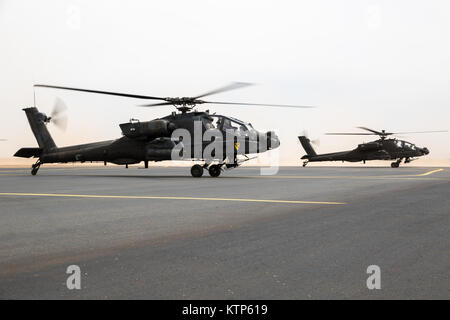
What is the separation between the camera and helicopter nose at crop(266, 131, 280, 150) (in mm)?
21766

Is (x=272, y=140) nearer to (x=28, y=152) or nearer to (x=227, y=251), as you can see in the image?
(x=28, y=152)

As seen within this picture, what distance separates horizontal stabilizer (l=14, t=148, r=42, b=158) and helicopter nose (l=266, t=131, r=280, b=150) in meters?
14.9

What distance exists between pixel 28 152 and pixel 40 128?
205 centimetres

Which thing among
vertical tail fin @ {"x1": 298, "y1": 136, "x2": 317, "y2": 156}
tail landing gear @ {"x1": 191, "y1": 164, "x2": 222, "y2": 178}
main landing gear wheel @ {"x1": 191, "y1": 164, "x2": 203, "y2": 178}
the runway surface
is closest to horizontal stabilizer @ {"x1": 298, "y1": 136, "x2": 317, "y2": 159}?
vertical tail fin @ {"x1": 298, "y1": 136, "x2": 317, "y2": 156}

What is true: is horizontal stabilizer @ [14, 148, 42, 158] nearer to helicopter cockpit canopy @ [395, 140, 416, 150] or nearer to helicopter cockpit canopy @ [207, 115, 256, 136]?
helicopter cockpit canopy @ [207, 115, 256, 136]

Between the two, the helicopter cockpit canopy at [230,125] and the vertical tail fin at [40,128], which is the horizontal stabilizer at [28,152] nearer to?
the vertical tail fin at [40,128]

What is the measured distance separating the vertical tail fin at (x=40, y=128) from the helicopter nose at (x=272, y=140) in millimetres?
14124

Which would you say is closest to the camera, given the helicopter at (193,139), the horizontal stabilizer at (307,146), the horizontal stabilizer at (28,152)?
the helicopter at (193,139)

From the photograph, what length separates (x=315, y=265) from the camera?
15.3ft

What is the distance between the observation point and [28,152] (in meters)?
26.4

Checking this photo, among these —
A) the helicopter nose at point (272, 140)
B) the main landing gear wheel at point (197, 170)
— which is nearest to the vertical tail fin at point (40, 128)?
the main landing gear wheel at point (197, 170)

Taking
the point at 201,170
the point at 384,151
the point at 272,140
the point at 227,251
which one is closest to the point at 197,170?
the point at 201,170

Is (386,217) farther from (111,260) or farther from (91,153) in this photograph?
(91,153)

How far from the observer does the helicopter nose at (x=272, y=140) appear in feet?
71.4
